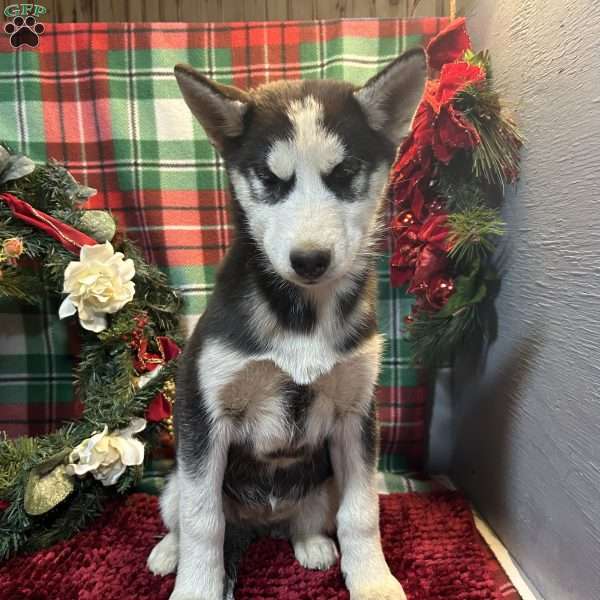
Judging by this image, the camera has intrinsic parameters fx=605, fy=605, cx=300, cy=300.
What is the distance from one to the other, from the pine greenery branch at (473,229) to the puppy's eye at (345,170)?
1.60ft

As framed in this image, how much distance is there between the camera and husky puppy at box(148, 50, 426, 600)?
4.22 feet

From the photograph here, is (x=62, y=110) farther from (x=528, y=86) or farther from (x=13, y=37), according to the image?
(x=528, y=86)

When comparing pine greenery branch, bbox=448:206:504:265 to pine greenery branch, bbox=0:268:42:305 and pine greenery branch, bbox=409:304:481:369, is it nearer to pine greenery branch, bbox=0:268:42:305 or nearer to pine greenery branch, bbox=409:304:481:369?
pine greenery branch, bbox=409:304:481:369

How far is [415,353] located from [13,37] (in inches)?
66.9

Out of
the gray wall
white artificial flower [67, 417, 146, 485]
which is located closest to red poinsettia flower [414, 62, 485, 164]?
the gray wall

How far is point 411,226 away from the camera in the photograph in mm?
1818

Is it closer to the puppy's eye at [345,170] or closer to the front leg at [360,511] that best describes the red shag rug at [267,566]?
the front leg at [360,511]

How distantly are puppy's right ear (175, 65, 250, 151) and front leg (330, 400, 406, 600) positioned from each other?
2.46ft

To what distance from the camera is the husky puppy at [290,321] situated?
129cm

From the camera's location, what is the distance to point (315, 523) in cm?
168

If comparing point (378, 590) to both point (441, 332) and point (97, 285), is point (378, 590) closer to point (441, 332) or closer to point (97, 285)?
point (441, 332)

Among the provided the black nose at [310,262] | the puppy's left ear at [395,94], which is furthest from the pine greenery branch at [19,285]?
the puppy's left ear at [395,94]

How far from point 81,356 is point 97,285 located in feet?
0.98

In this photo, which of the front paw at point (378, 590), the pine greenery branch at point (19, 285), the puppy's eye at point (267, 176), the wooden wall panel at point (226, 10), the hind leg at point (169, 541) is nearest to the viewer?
the puppy's eye at point (267, 176)
